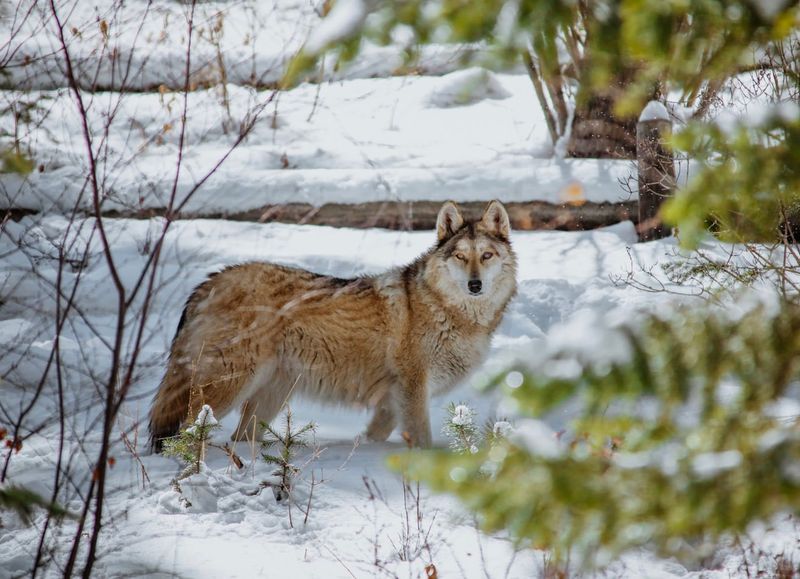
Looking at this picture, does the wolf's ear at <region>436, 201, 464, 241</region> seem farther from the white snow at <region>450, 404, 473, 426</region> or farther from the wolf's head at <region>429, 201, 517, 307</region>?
the white snow at <region>450, 404, 473, 426</region>

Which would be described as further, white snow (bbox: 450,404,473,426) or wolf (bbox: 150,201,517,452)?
wolf (bbox: 150,201,517,452)

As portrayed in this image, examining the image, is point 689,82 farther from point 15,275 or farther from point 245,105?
point 245,105

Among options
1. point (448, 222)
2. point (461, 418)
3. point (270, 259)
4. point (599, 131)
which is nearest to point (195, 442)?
point (461, 418)

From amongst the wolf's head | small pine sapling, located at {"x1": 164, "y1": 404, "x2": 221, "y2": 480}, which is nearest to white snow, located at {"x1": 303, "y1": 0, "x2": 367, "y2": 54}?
small pine sapling, located at {"x1": 164, "y1": 404, "x2": 221, "y2": 480}

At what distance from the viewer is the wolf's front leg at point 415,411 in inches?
232

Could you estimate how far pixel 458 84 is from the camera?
14.8 meters

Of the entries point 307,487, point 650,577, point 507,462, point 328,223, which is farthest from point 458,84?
point 507,462

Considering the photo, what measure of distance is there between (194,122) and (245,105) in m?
0.96

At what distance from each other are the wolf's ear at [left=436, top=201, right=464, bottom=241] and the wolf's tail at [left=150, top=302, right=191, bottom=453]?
7.68 feet

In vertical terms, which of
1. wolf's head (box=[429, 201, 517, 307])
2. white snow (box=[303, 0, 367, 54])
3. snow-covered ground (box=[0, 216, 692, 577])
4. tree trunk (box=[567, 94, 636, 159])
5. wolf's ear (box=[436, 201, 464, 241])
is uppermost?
tree trunk (box=[567, 94, 636, 159])

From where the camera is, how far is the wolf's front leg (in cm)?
589

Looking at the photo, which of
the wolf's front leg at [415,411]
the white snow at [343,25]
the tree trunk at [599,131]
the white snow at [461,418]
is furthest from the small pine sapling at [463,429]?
the tree trunk at [599,131]

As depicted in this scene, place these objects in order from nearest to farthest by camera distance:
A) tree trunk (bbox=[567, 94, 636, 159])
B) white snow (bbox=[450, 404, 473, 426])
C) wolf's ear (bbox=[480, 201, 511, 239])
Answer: white snow (bbox=[450, 404, 473, 426]) < wolf's ear (bbox=[480, 201, 511, 239]) < tree trunk (bbox=[567, 94, 636, 159])

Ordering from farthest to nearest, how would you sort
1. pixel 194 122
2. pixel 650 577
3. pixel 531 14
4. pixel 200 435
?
pixel 194 122 → pixel 200 435 → pixel 650 577 → pixel 531 14
